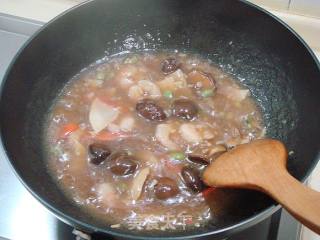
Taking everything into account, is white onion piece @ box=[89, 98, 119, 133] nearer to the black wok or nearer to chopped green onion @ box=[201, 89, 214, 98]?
the black wok

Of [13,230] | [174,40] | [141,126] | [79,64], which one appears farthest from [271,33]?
[13,230]

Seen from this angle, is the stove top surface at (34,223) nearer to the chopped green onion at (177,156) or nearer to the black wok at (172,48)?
the black wok at (172,48)

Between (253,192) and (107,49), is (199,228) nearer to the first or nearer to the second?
(253,192)

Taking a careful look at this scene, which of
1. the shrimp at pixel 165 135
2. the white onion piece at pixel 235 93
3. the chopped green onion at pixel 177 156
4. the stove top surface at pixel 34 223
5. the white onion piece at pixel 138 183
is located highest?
the white onion piece at pixel 235 93

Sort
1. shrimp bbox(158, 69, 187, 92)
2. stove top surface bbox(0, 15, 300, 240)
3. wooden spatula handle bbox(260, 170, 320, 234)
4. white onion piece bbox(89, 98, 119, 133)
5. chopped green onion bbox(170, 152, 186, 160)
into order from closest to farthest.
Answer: wooden spatula handle bbox(260, 170, 320, 234) < stove top surface bbox(0, 15, 300, 240) < chopped green onion bbox(170, 152, 186, 160) < white onion piece bbox(89, 98, 119, 133) < shrimp bbox(158, 69, 187, 92)

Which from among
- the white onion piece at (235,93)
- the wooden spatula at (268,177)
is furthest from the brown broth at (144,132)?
the wooden spatula at (268,177)

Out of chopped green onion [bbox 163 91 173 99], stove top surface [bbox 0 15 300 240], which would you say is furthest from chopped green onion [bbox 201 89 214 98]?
stove top surface [bbox 0 15 300 240]
